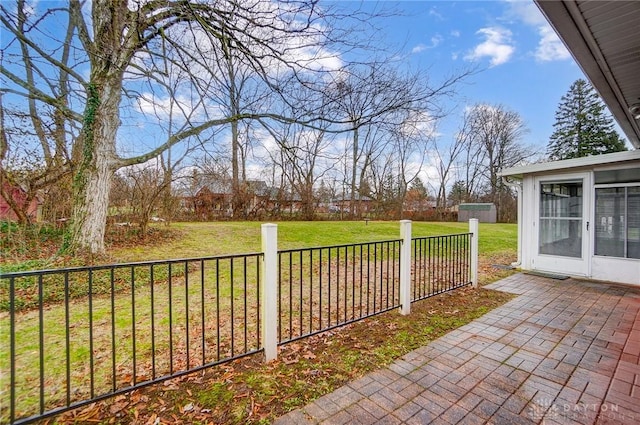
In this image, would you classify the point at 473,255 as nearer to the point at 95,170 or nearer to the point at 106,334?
the point at 106,334

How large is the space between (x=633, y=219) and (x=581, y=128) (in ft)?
75.4

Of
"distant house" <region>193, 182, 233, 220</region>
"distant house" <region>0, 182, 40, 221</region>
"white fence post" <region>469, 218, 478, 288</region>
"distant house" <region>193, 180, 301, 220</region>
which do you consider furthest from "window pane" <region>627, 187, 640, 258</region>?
"distant house" <region>193, 182, 233, 220</region>

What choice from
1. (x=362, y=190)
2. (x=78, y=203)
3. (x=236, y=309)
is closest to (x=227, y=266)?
(x=236, y=309)

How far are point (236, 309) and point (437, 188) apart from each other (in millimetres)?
25070

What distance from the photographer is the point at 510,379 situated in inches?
88.3

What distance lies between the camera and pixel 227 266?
6172 mm

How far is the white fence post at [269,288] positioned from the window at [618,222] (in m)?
5.93

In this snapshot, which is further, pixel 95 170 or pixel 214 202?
pixel 214 202

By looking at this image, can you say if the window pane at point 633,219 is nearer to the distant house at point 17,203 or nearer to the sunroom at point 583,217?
the sunroom at point 583,217

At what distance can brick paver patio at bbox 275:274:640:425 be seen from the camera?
1.84 metres

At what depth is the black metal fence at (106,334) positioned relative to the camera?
1861 millimetres

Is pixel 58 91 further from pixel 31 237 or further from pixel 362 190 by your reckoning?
pixel 362 190

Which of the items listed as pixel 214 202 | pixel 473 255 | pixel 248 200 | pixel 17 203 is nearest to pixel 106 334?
pixel 473 255

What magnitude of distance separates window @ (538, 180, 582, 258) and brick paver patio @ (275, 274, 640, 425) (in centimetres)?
224
